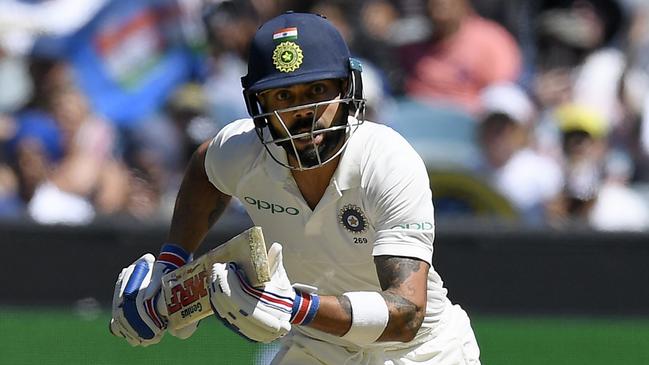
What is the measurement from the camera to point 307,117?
11.9 feet

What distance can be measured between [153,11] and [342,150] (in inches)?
221

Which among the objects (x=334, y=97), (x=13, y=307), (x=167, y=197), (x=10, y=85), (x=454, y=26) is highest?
(x=334, y=97)

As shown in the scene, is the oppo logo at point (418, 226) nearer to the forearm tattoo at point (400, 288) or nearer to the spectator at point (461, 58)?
the forearm tattoo at point (400, 288)

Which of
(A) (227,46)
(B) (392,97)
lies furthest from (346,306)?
(A) (227,46)

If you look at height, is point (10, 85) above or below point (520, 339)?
above

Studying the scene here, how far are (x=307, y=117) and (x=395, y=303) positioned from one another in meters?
0.61

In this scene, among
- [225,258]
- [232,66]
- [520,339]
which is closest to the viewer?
[225,258]

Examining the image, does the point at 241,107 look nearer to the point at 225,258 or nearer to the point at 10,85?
the point at 10,85

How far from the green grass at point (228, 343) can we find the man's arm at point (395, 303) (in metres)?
3.36

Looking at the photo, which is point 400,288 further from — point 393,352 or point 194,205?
point 194,205

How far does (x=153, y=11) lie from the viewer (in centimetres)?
911

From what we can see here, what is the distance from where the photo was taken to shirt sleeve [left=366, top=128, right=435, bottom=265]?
3.58 m

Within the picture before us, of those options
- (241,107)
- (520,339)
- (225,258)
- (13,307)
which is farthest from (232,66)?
(225,258)

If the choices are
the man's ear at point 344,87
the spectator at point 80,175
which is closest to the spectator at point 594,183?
the spectator at point 80,175
